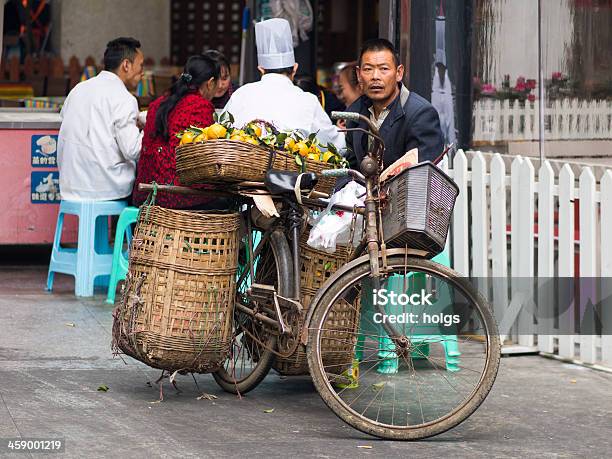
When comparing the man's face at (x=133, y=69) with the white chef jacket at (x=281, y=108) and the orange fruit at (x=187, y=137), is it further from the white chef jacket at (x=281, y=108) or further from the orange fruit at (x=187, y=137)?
the orange fruit at (x=187, y=137)

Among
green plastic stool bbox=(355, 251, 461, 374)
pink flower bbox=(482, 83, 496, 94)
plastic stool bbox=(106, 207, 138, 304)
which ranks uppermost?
pink flower bbox=(482, 83, 496, 94)

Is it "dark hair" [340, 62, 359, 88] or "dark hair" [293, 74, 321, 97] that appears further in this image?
"dark hair" [293, 74, 321, 97]

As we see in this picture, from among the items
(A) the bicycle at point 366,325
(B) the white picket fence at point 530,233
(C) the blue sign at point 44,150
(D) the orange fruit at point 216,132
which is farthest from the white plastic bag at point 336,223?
(C) the blue sign at point 44,150

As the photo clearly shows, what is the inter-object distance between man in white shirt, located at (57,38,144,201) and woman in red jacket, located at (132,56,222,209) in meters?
0.82

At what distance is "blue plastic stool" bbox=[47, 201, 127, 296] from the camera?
8.52 meters

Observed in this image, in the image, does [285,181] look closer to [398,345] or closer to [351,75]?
[398,345]

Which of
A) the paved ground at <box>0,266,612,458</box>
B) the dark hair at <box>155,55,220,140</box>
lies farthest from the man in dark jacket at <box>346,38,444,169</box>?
the dark hair at <box>155,55,220,140</box>

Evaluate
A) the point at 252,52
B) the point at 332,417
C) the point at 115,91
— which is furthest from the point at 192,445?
the point at 252,52

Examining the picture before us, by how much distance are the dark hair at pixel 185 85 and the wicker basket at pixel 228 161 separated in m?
1.76

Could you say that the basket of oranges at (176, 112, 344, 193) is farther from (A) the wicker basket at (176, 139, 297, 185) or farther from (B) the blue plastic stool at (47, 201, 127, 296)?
(B) the blue plastic stool at (47, 201, 127, 296)

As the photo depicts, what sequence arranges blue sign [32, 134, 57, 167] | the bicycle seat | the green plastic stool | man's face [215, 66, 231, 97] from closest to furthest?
the green plastic stool, the bicycle seat, man's face [215, 66, 231, 97], blue sign [32, 134, 57, 167]

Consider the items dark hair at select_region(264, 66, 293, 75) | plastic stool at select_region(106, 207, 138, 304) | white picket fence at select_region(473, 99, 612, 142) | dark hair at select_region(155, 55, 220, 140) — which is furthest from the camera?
plastic stool at select_region(106, 207, 138, 304)

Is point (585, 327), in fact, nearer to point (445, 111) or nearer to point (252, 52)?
point (445, 111)

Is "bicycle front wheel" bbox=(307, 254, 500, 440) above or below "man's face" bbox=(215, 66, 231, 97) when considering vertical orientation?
below
